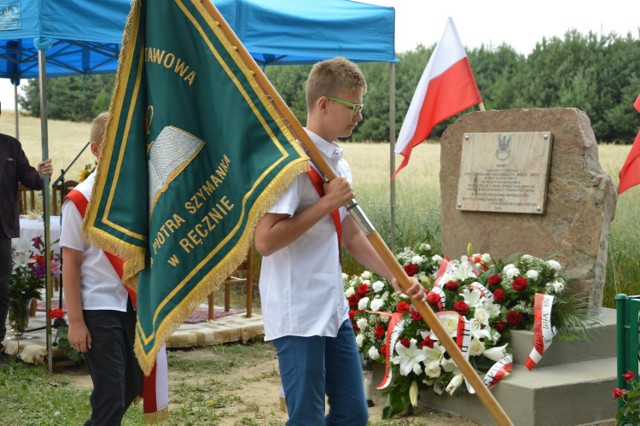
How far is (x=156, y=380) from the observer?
3920mm

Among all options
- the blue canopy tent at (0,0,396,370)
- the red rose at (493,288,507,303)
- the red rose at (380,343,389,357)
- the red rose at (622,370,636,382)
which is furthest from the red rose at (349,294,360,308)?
the red rose at (622,370,636,382)

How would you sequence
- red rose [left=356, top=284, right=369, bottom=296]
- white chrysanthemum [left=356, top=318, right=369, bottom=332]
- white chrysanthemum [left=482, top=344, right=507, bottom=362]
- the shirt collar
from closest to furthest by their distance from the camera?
the shirt collar < white chrysanthemum [left=482, top=344, right=507, bottom=362] < white chrysanthemum [left=356, top=318, right=369, bottom=332] < red rose [left=356, top=284, right=369, bottom=296]

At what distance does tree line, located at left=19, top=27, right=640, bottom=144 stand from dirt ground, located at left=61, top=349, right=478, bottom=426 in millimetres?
19748

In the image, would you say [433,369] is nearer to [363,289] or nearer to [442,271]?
[442,271]

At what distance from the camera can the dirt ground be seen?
18.1 ft

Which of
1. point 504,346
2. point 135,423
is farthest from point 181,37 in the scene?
point 504,346

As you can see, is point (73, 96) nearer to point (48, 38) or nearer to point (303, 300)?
point (48, 38)

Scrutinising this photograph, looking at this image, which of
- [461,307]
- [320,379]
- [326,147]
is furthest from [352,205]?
[461,307]

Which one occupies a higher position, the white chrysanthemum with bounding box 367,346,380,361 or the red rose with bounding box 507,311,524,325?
the red rose with bounding box 507,311,524,325

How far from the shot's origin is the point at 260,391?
637cm

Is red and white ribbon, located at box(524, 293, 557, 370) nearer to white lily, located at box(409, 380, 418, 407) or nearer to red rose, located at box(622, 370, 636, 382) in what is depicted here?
white lily, located at box(409, 380, 418, 407)

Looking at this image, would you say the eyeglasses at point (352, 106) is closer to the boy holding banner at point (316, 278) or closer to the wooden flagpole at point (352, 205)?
the boy holding banner at point (316, 278)

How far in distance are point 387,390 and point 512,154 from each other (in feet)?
6.47

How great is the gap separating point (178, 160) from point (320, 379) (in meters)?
0.92
